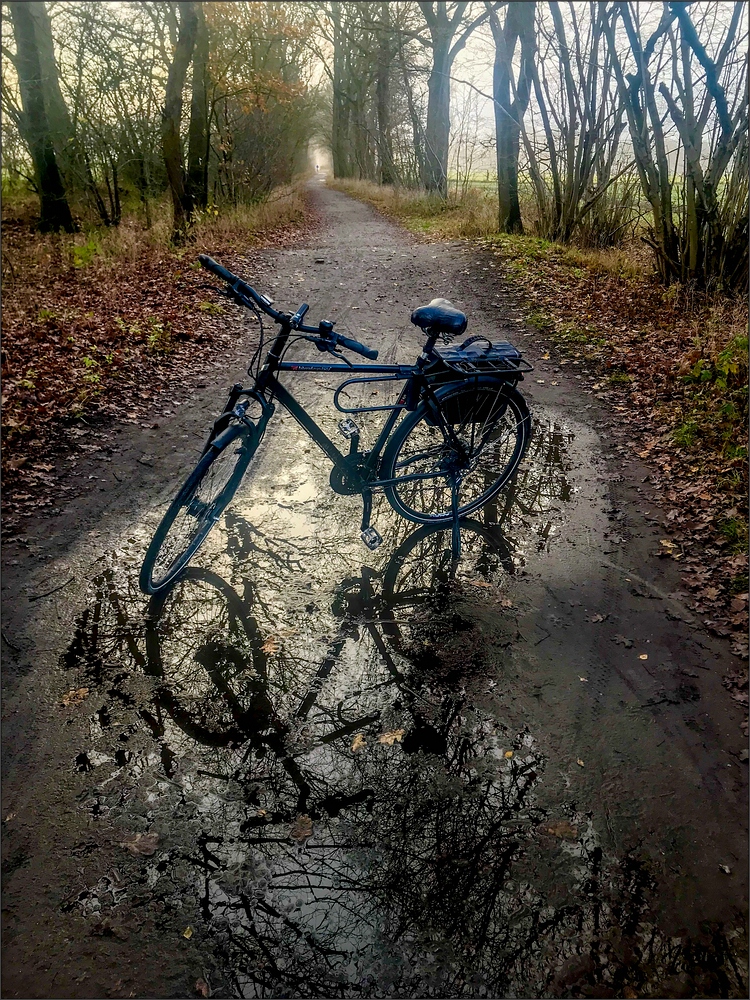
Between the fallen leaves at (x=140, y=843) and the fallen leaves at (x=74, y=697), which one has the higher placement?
the fallen leaves at (x=74, y=697)

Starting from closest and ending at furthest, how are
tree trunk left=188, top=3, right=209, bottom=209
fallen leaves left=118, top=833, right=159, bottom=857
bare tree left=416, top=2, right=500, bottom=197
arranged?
fallen leaves left=118, top=833, right=159, bottom=857
tree trunk left=188, top=3, right=209, bottom=209
bare tree left=416, top=2, right=500, bottom=197

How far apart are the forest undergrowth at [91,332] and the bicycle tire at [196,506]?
978 millimetres

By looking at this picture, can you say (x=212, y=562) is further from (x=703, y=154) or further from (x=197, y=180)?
(x=197, y=180)

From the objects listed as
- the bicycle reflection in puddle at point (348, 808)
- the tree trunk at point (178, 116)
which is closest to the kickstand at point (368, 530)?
the bicycle reflection in puddle at point (348, 808)

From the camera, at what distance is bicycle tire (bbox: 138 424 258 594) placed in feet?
10.7

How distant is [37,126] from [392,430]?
14878 mm

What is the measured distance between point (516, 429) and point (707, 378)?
2667mm

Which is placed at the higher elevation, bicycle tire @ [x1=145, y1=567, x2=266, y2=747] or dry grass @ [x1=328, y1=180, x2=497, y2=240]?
dry grass @ [x1=328, y1=180, x2=497, y2=240]

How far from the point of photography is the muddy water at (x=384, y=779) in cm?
206

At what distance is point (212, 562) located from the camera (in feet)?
12.7

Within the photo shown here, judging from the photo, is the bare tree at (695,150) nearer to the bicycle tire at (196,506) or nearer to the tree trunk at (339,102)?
the bicycle tire at (196,506)

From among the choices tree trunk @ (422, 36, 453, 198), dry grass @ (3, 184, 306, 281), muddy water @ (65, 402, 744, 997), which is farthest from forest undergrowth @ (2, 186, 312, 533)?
tree trunk @ (422, 36, 453, 198)

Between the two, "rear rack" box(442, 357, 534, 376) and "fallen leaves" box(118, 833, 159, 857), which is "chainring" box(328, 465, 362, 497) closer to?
"rear rack" box(442, 357, 534, 376)

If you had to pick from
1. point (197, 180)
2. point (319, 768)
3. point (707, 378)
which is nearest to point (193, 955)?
point (319, 768)
